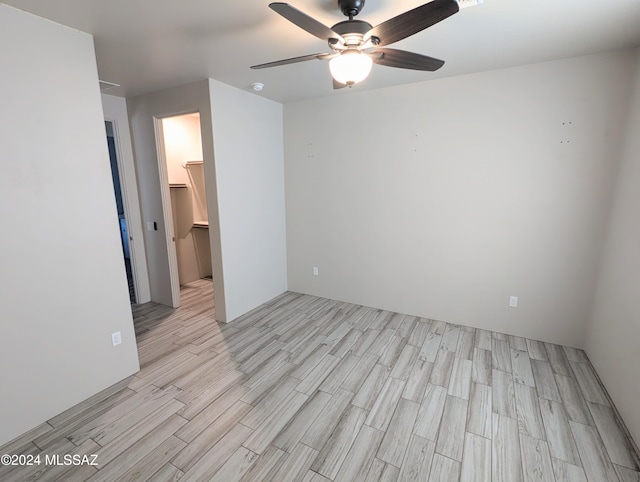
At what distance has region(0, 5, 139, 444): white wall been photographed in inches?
70.6

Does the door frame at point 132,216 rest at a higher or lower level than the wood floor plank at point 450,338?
higher

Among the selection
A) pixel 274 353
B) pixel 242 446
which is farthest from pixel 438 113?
pixel 242 446

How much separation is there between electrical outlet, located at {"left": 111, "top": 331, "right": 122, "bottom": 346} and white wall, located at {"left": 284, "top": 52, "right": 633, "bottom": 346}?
2.39 metres

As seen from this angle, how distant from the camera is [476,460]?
1745 mm

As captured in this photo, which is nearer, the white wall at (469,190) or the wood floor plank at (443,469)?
the wood floor plank at (443,469)

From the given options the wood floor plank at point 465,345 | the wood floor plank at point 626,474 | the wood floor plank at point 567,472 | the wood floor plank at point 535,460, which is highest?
the wood floor plank at point 626,474

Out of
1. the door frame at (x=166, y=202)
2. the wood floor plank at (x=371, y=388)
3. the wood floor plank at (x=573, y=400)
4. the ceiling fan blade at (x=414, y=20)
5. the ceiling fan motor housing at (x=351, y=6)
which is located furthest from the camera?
the door frame at (x=166, y=202)

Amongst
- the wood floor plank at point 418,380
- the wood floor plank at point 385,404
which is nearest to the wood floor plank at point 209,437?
the wood floor plank at point 385,404

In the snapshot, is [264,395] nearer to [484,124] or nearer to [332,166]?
[332,166]

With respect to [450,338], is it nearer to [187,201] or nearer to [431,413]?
[431,413]

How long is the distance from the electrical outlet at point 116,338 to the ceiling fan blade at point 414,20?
2.68 metres

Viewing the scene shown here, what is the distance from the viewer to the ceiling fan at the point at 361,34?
1.31 meters

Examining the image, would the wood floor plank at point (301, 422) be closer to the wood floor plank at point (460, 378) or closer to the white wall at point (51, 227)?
the wood floor plank at point (460, 378)

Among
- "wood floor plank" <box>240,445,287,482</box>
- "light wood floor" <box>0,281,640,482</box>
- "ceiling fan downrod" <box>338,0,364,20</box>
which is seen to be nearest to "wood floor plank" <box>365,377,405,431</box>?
"light wood floor" <box>0,281,640,482</box>
